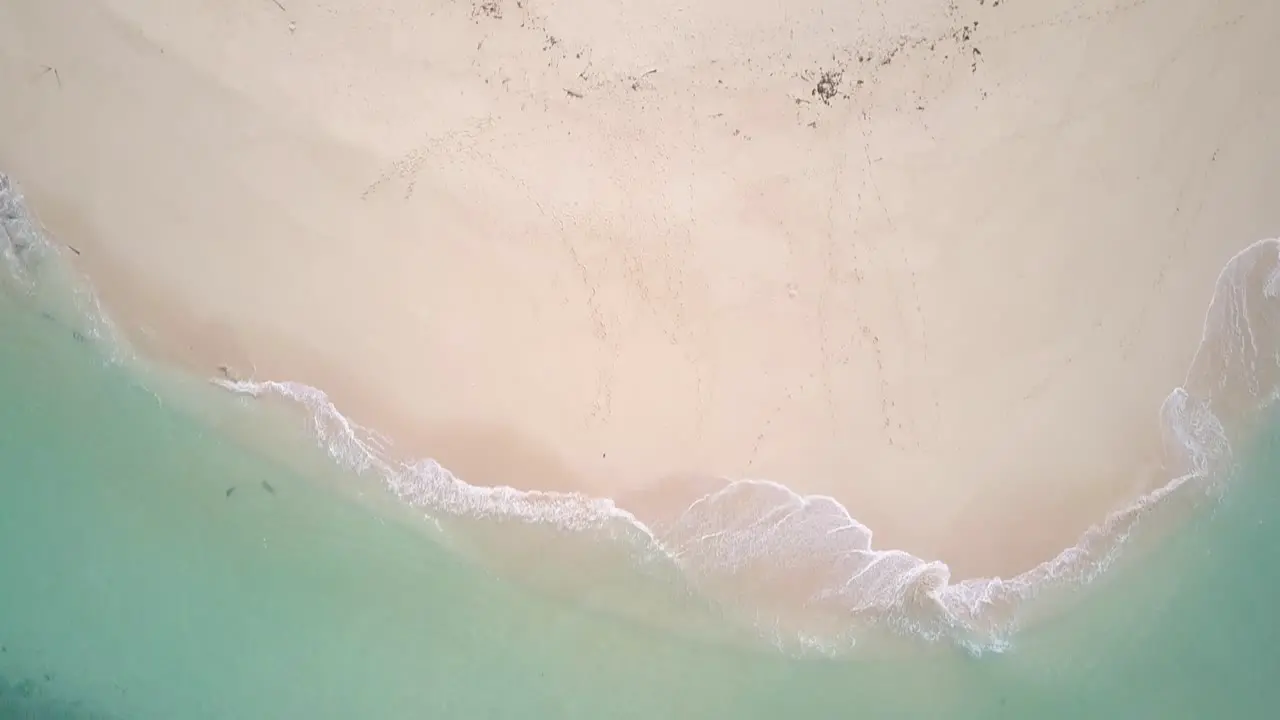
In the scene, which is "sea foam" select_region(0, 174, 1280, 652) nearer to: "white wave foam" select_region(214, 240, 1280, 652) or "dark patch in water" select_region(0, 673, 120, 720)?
"white wave foam" select_region(214, 240, 1280, 652)

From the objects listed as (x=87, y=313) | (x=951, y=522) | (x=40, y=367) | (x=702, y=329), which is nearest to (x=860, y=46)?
(x=702, y=329)

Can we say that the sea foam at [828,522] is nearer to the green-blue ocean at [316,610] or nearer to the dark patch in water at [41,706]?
the green-blue ocean at [316,610]

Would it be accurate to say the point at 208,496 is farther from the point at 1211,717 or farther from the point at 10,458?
the point at 1211,717

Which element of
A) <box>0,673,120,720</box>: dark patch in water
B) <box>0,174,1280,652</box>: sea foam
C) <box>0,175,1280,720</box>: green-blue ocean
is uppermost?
<box>0,174,1280,652</box>: sea foam

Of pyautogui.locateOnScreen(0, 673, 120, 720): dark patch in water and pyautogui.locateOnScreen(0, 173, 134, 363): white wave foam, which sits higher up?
pyautogui.locateOnScreen(0, 173, 134, 363): white wave foam

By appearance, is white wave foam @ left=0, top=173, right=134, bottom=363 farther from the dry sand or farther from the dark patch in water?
the dark patch in water

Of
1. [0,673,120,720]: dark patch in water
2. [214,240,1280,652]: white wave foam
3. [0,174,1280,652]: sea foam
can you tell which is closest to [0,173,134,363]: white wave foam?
[0,174,1280,652]: sea foam
